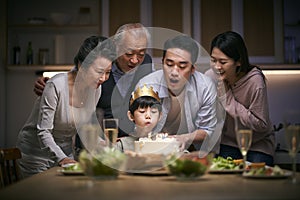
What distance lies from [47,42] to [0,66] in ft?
1.39

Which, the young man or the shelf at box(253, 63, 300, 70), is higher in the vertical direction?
the shelf at box(253, 63, 300, 70)

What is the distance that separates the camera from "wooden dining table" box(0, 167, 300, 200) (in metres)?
1.37

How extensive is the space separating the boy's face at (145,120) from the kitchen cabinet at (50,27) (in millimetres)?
1703

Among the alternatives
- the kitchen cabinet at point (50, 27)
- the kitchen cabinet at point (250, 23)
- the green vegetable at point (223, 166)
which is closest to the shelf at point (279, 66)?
the kitchen cabinet at point (250, 23)

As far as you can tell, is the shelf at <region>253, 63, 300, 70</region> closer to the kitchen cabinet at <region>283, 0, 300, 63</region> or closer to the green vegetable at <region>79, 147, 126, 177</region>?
the kitchen cabinet at <region>283, 0, 300, 63</region>

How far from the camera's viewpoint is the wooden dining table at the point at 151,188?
137 cm

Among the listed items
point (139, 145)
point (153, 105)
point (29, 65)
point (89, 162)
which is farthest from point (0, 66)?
point (89, 162)

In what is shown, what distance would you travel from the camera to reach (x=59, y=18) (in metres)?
4.25

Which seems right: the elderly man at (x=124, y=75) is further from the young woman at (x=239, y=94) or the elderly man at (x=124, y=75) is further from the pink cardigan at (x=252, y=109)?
the pink cardigan at (x=252, y=109)

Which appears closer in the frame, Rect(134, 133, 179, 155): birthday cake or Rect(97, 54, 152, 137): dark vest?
Rect(134, 133, 179, 155): birthday cake

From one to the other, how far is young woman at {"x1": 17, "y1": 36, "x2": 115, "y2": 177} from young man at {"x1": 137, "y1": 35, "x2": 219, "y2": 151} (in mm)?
293

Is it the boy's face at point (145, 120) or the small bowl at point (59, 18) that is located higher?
the small bowl at point (59, 18)

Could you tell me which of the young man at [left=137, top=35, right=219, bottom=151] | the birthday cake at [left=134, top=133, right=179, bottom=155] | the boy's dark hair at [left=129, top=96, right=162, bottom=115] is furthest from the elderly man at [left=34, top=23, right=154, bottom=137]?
the birthday cake at [left=134, top=133, right=179, bottom=155]

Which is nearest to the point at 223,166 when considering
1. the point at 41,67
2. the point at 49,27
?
the point at 41,67
